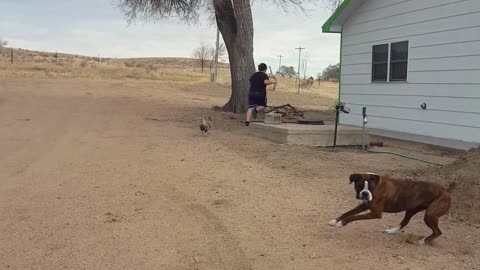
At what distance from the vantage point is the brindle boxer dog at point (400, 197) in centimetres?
498

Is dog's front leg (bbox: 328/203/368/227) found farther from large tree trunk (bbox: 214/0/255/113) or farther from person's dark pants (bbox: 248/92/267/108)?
large tree trunk (bbox: 214/0/255/113)

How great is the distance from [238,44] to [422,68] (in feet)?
23.5

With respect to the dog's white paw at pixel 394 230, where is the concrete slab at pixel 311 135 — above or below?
above

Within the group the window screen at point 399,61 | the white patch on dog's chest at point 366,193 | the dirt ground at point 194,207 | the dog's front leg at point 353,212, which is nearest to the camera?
the dirt ground at point 194,207

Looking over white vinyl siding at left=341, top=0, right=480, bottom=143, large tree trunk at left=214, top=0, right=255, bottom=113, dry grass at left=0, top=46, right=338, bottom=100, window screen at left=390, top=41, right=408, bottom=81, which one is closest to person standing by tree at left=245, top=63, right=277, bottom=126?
white vinyl siding at left=341, top=0, right=480, bottom=143

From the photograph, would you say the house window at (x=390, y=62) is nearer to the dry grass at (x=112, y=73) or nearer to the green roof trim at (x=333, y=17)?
the green roof trim at (x=333, y=17)

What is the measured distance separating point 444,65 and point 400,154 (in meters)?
2.44

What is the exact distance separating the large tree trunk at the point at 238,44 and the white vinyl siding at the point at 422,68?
3.64 metres

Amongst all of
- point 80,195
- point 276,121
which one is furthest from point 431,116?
point 80,195

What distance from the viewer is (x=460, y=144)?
35.2ft

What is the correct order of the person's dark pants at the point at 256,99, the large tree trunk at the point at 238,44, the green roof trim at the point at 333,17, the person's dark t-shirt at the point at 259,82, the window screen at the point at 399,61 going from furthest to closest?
the large tree trunk at the point at 238,44 < the green roof trim at the point at 333,17 < the person's dark pants at the point at 256,99 < the person's dark t-shirt at the point at 259,82 < the window screen at the point at 399,61

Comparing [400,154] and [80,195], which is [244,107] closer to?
[400,154]

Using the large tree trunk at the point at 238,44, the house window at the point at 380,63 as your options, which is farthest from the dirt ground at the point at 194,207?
the large tree trunk at the point at 238,44

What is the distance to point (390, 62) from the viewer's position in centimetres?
1305
